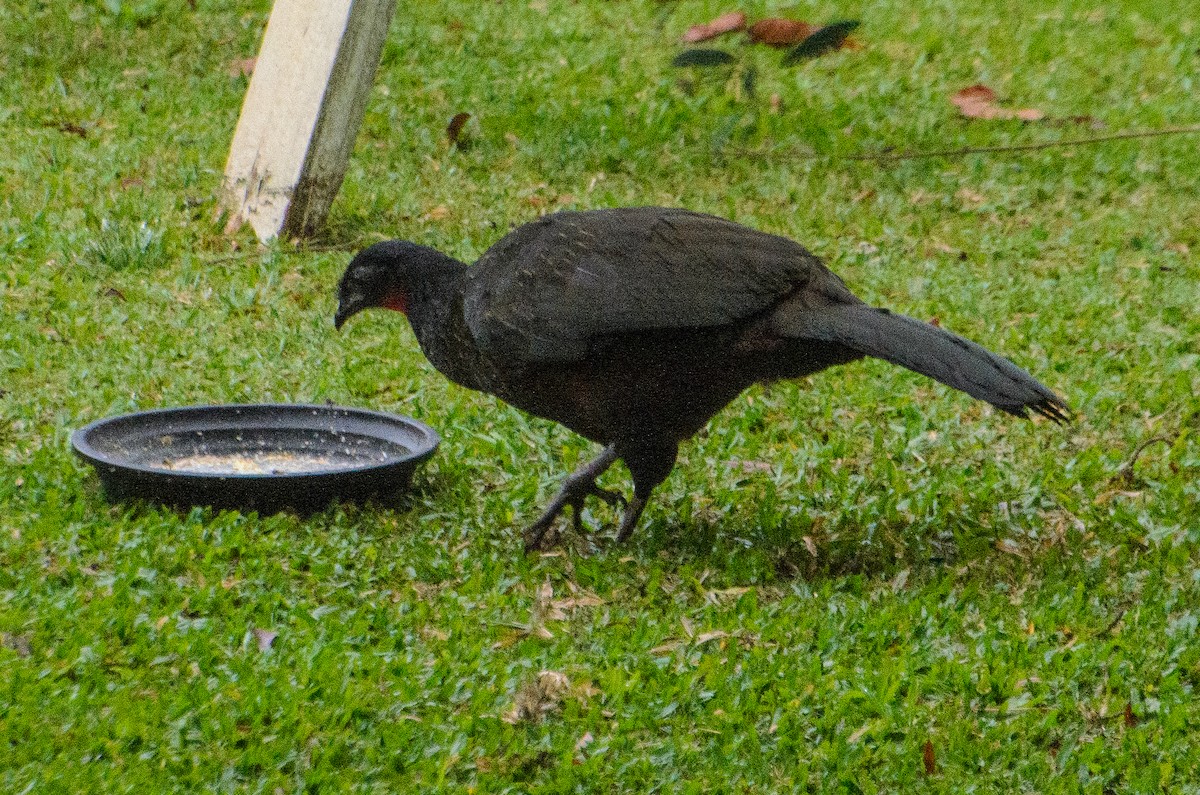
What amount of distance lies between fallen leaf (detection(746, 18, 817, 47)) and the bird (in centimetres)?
63

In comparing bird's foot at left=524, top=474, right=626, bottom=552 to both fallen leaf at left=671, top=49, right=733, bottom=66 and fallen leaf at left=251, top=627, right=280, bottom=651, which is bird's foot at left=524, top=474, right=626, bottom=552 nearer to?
fallen leaf at left=251, top=627, right=280, bottom=651

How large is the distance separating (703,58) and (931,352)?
113 cm

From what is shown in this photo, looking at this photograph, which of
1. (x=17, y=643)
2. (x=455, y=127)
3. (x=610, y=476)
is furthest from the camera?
(x=455, y=127)

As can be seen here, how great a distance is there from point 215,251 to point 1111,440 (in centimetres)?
459

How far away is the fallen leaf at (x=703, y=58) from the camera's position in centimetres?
461

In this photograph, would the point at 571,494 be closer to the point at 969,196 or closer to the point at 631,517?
the point at 631,517

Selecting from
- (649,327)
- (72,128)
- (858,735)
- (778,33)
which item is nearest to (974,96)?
(778,33)

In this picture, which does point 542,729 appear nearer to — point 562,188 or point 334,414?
point 334,414

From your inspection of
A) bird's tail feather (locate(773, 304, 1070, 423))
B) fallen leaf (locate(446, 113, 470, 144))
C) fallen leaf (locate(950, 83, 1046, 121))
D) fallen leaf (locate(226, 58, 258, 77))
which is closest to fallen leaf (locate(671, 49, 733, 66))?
bird's tail feather (locate(773, 304, 1070, 423))

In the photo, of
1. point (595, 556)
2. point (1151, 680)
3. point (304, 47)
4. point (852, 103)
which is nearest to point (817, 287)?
point (595, 556)

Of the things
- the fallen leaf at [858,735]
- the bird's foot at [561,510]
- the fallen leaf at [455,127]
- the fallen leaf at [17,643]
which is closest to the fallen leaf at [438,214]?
the fallen leaf at [455,127]

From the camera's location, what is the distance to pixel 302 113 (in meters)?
7.86

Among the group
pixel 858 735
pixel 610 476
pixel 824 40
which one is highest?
pixel 824 40

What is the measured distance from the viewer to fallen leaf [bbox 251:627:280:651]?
4.31 metres
